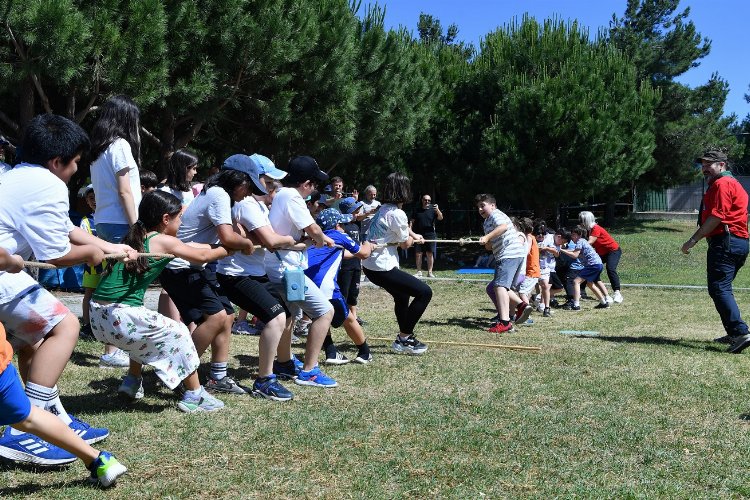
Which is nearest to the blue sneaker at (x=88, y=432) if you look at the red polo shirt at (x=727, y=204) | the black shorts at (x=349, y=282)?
the black shorts at (x=349, y=282)

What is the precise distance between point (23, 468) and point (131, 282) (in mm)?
1307

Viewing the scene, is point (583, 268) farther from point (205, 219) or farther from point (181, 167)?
Answer: point (205, 219)

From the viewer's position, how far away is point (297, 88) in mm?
15047

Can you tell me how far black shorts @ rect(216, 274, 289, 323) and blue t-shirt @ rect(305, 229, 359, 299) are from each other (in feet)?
3.44

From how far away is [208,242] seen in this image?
18.5 ft

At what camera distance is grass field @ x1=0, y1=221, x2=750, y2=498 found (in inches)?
156

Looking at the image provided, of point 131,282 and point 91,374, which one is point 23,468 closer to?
point 131,282

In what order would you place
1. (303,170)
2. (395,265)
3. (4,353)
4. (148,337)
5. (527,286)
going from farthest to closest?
1. (527,286)
2. (395,265)
3. (303,170)
4. (148,337)
5. (4,353)

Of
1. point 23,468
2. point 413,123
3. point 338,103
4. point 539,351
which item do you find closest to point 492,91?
point 413,123

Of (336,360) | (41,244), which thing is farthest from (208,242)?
(336,360)

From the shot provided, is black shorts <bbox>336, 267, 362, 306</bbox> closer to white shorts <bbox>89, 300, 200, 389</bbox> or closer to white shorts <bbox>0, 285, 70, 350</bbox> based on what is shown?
white shorts <bbox>89, 300, 200, 389</bbox>

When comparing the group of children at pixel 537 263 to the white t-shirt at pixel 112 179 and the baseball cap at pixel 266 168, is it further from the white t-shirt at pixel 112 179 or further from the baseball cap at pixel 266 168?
the white t-shirt at pixel 112 179

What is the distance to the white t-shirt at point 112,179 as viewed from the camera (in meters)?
5.75

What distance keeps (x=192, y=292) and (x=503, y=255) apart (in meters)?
5.07
